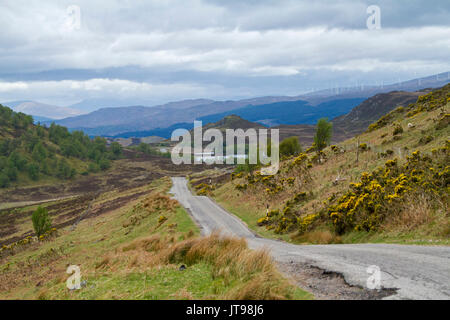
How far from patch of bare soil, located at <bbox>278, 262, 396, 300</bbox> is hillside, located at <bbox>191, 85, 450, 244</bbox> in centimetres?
633

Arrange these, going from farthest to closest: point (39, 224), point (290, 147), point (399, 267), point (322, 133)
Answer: point (290, 147) < point (322, 133) < point (39, 224) < point (399, 267)

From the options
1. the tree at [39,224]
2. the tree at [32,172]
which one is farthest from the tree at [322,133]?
the tree at [32,172]

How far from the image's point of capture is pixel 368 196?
2077 centimetres

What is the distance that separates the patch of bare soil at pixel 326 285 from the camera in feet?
23.8

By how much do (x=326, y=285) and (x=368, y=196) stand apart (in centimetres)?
1367

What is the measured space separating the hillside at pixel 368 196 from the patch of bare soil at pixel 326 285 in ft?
20.8

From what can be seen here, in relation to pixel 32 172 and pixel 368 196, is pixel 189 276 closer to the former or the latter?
pixel 368 196

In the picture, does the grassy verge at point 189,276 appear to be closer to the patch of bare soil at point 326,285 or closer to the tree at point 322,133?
the patch of bare soil at point 326,285

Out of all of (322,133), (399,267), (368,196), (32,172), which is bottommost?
(32,172)

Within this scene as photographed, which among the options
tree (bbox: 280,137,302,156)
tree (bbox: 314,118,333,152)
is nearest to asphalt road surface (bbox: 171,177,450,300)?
tree (bbox: 314,118,333,152)

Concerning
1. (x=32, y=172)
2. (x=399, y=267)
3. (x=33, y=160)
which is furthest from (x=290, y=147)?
(x=33, y=160)

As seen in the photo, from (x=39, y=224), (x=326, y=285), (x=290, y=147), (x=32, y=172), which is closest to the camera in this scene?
(x=326, y=285)

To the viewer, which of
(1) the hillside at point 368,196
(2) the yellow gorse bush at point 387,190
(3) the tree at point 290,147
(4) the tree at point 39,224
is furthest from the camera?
(3) the tree at point 290,147
